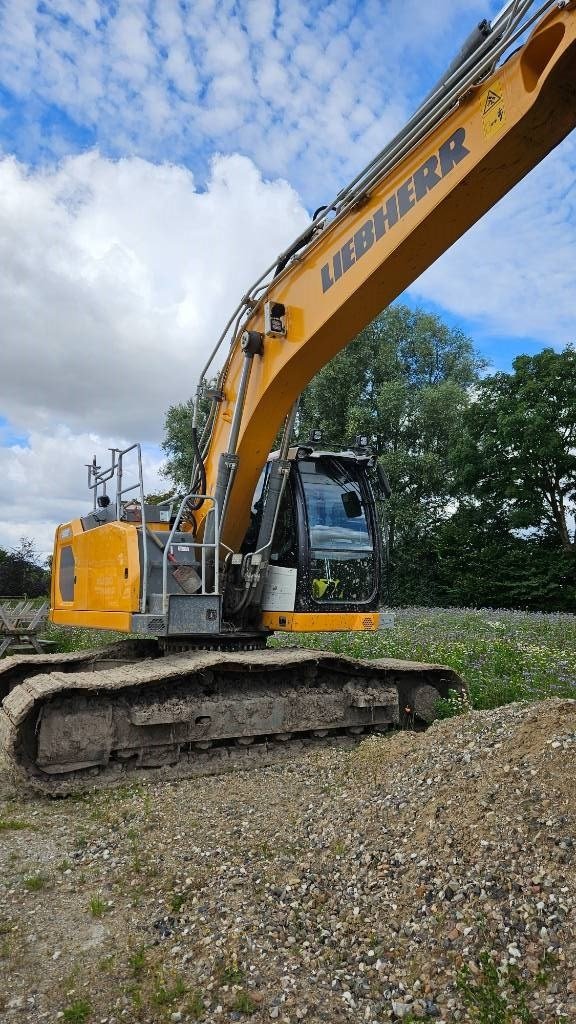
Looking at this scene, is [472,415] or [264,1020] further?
[472,415]

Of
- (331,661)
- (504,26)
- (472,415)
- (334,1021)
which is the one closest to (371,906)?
(334,1021)

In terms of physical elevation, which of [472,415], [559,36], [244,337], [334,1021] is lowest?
[334,1021]

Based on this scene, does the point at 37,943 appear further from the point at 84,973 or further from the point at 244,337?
the point at 244,337

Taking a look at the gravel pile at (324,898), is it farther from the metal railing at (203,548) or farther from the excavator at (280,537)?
the metal railing at (203,548)

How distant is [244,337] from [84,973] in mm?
4877

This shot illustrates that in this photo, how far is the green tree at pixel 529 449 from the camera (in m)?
25.5

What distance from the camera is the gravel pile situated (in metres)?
2.94

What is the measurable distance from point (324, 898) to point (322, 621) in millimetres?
3150

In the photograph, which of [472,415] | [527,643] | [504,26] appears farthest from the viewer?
[472,415]

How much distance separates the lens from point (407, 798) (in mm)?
4477

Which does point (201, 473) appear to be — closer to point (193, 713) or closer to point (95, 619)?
point (95, 619)

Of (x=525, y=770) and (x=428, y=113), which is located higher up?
(x=428, y=113)

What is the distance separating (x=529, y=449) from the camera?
84.0 feet

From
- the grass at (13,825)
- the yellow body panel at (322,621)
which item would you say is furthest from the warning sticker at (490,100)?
the grass at (13,825)
